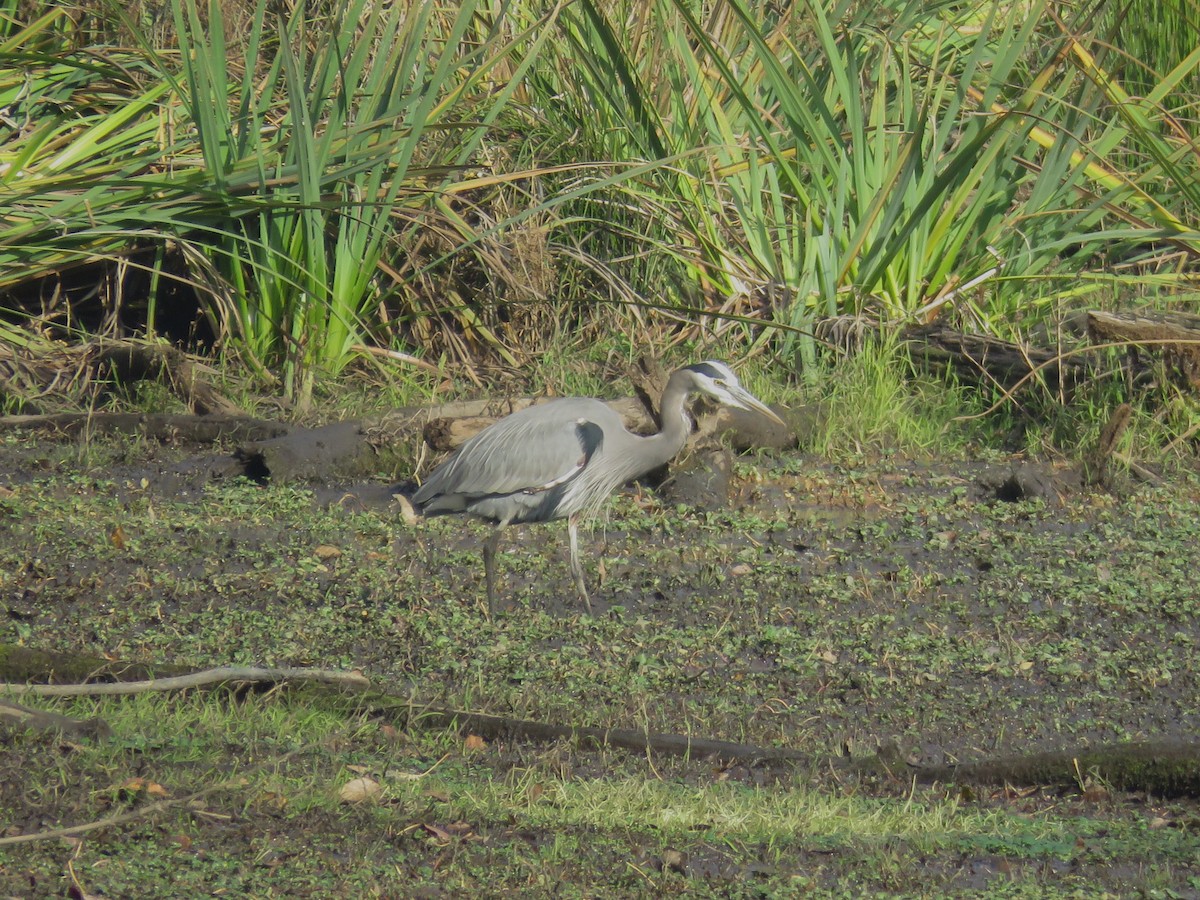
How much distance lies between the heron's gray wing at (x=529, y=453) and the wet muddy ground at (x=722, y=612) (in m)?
0.36

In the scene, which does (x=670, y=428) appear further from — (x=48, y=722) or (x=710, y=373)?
(x=48, y=722)

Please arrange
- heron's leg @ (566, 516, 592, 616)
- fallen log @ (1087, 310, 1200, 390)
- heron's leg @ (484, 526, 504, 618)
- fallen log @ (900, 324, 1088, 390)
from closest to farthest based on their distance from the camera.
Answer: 1. heron's leg @ (484, 526, 504, 618)
2. heron's leg @ (566, 516, 592, 616)
3. fallen log @ (1087, 310, 1200, 390)
4. fallen log @ (900, 324, 1088, 390)

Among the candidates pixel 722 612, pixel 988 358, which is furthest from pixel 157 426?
pixel 988 358

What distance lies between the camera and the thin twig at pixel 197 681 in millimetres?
3912

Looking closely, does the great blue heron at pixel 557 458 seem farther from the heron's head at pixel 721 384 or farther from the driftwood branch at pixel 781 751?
the driftwood branch at pixel 781 751

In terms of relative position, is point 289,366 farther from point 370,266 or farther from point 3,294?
point 3,294

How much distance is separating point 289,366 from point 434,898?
4875 mm

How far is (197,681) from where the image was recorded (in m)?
4.05

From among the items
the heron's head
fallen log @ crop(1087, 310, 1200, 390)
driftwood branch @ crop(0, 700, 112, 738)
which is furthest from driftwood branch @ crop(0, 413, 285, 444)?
fallen log @ crop(1087, 310, 1200, 390)

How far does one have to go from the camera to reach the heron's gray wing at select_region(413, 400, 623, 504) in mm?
5891

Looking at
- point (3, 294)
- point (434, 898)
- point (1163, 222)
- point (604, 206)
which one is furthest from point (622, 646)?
point (3, 294)

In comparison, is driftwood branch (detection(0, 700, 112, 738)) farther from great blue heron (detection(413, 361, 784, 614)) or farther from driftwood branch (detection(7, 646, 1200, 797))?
great blue heron (detection(413, 361, 784, 614))

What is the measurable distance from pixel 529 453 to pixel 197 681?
2114 mm

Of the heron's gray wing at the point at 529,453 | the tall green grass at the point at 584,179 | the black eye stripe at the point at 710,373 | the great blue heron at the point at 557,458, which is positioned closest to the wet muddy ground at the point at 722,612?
the great blue heron at the point at 557,458
